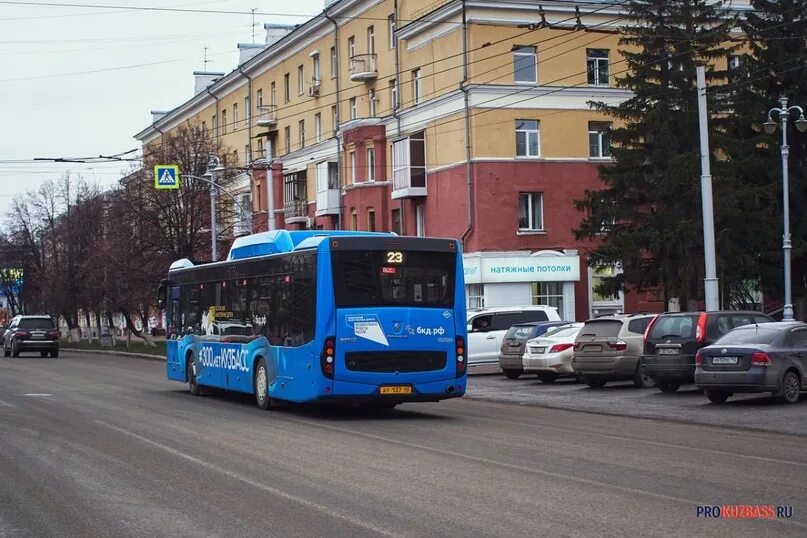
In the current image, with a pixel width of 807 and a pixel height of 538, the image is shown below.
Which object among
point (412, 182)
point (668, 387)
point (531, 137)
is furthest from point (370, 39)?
point (668, 387)

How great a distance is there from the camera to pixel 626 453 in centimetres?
1470

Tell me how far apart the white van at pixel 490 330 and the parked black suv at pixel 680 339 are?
9.83m

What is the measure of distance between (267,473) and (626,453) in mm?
4561

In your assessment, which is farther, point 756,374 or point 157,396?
point 157,396

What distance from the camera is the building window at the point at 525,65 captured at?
169 ft

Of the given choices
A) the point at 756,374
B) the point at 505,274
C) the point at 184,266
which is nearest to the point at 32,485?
the point at 756,374

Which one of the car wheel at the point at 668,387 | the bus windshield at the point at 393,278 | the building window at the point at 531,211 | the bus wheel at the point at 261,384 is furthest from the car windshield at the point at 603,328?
the building window at the point at 531,211

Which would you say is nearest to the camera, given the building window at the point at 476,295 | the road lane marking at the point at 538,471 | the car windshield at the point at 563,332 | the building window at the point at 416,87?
the road lane marking at the point at 538,471

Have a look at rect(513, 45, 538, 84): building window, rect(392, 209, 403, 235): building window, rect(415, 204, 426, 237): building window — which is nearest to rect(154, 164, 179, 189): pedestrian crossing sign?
rect(415, 204, 426, 237): building window

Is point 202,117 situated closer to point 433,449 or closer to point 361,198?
point 361,198

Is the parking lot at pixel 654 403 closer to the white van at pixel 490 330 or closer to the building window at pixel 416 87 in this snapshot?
the white van at pixel 490 330

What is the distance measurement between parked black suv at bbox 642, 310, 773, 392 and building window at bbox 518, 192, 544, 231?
2674 cm

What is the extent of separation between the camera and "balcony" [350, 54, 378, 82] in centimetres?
5981

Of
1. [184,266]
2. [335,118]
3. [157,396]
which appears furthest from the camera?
[335,118]
